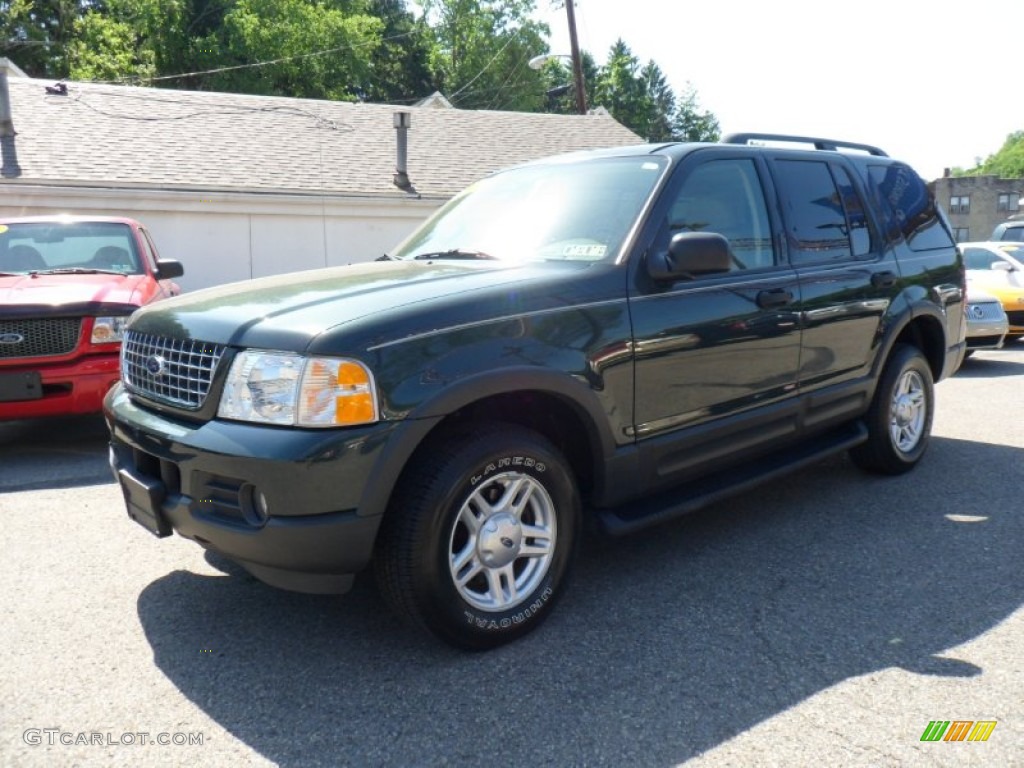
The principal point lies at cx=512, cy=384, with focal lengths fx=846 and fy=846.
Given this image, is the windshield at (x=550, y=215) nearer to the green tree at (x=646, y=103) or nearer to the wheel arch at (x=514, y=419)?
the wheel arch at (x=514, y=419)

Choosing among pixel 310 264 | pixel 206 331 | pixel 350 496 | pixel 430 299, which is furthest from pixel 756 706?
pixel 310 264

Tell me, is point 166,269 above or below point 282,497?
above

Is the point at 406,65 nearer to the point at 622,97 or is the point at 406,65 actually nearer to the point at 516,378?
the point at 622,97

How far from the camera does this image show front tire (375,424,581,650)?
113 inches

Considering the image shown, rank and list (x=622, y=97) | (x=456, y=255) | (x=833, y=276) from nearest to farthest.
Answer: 1. (x=456, y=255)
2. (x=833, y=276)
3. (x=622, y=97)

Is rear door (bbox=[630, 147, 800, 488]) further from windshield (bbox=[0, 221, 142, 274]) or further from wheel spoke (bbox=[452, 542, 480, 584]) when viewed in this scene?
windshield (bbox=[0, 221, 142, 274])

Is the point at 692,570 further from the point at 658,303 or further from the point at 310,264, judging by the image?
the point at 310,264

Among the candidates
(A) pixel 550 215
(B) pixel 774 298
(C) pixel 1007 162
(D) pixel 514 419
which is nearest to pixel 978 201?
(B) pixel 774 298

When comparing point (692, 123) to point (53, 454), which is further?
point (692, 123)

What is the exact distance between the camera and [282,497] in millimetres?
2672

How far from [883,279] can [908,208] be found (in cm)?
79

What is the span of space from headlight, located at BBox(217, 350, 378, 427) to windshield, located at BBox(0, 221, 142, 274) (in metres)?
5.11

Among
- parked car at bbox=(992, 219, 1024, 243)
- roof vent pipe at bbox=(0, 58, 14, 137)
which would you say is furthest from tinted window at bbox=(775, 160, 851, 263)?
parked car at bbox=(992, 219, 1024, 243)

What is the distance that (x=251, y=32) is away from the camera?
3341 cm
